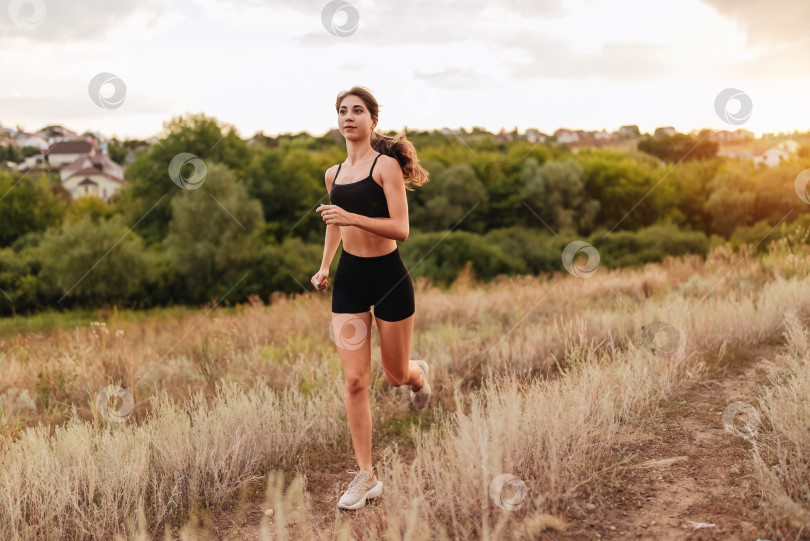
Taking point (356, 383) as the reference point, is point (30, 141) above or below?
above

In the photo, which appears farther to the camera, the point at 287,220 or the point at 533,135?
the point at 533,135

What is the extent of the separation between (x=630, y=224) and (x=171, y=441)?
5399 centimetres

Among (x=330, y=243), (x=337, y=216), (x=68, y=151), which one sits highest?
(x=68, y=151)

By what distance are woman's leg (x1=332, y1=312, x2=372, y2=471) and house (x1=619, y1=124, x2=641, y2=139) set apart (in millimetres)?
83819

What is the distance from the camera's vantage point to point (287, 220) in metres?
54.1

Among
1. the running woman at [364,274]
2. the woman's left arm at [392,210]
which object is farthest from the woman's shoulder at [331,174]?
the woman's left arm at [392,210]

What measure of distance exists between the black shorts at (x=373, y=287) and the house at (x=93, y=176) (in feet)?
249

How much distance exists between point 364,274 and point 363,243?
198 mm

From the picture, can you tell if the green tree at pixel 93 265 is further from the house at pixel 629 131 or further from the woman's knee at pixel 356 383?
the house at pixel 629 131

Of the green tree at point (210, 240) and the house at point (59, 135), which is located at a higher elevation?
the house at point (59, 135)

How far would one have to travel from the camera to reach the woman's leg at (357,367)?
3.90m

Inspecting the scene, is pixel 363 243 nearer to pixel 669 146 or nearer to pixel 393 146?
pixel 393 146

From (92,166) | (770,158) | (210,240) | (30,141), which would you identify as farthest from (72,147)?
(770,158)

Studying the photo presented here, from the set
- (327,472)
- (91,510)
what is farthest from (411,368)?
(91,510)
